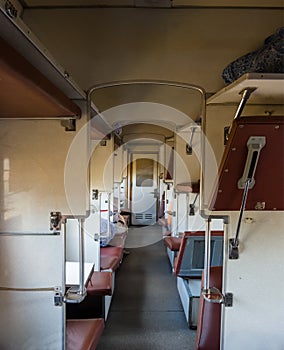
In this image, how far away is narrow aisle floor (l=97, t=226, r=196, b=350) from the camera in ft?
8.54

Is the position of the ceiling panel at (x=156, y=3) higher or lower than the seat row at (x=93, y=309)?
higher

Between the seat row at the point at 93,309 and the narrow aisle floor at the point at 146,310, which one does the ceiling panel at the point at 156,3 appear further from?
the narrow aisle floor at the point at 146,310

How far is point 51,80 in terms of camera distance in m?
1.21

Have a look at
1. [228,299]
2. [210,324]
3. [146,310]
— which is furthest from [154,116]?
[146,310]

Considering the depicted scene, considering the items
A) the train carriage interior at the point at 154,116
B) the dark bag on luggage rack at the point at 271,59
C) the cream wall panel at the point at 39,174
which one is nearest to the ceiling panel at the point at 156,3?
the train carriage interior at the point at 154,116

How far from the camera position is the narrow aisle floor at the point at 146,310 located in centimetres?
260

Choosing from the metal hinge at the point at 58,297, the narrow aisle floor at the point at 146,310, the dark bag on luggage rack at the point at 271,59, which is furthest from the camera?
the narrow aisle floor at the point at 146,310

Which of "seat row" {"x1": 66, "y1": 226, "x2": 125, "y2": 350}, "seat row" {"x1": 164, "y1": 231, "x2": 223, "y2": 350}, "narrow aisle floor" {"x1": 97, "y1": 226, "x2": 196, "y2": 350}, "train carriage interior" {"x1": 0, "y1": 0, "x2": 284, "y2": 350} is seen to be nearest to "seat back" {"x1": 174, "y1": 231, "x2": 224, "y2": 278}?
"seat row" {"x1": 164, "y1": 231, "x2": 223, "y2": 350}

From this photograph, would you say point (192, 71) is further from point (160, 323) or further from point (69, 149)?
point (160, 323)

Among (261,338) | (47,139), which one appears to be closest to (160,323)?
(261,338)

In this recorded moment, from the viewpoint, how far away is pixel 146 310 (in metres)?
3.15

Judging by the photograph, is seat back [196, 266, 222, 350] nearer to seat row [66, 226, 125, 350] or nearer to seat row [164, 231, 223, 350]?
seat row [164, 231, 223, 350]

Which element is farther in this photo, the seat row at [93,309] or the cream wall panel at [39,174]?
the seat row at [93,309]

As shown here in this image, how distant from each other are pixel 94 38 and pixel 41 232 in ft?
3.63
